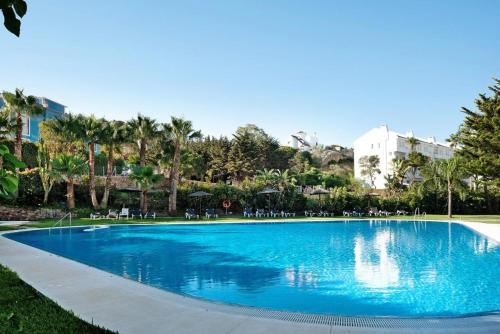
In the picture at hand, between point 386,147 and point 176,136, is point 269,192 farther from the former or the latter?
point 386,147

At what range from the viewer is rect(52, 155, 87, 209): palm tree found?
26734 mm

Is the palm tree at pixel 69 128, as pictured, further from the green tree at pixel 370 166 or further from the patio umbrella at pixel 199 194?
the green tree at pixel 370 166

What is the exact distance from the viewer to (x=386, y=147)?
58281mm

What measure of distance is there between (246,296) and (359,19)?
563 inches

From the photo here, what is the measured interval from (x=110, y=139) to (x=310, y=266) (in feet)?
68.9

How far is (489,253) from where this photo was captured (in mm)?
14992

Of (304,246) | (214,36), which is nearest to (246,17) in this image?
(214,36)

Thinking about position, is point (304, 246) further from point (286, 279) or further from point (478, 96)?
point (478, 96)

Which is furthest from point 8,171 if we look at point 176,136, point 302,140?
point 302,140

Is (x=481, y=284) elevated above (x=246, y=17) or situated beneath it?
situated beneath

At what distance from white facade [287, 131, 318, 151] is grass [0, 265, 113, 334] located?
84514 mm

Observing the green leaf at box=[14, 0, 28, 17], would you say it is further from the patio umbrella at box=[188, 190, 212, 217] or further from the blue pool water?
the patio umbrella at box=[188, 190, 212, 217]

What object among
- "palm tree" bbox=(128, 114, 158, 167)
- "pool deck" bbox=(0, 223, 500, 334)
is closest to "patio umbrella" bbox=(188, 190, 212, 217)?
"palm tree" bbox=(128, 114, 158, 167)

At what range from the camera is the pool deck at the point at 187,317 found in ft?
18.0
